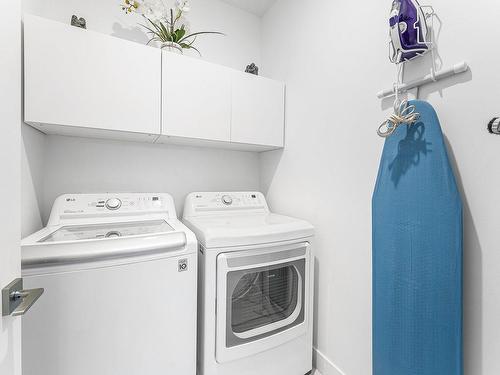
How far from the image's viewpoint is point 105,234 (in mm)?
1284

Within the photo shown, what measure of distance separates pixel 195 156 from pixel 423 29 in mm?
1635

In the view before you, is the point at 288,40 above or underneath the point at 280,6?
underneath

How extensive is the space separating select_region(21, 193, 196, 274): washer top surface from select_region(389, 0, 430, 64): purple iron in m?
1.33

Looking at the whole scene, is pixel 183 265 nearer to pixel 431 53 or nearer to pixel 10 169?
pixel 10 169

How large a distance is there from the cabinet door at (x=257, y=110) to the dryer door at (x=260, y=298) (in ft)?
2.97

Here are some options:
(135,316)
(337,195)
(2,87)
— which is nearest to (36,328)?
(135,316)

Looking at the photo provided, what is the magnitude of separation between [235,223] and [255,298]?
466 mm

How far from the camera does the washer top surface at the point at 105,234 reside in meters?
0.96

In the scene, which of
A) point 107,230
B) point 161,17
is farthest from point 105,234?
point 161,17

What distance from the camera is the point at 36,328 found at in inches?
36.4

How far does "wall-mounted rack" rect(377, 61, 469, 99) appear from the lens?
939 millimetres

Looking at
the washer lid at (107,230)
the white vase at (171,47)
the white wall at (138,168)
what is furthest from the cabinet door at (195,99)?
the washer lid at (107,230)

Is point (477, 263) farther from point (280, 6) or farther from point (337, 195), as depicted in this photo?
point (280, 6)

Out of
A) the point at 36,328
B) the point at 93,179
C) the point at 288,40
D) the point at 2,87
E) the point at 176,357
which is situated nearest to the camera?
the point at 2,87
